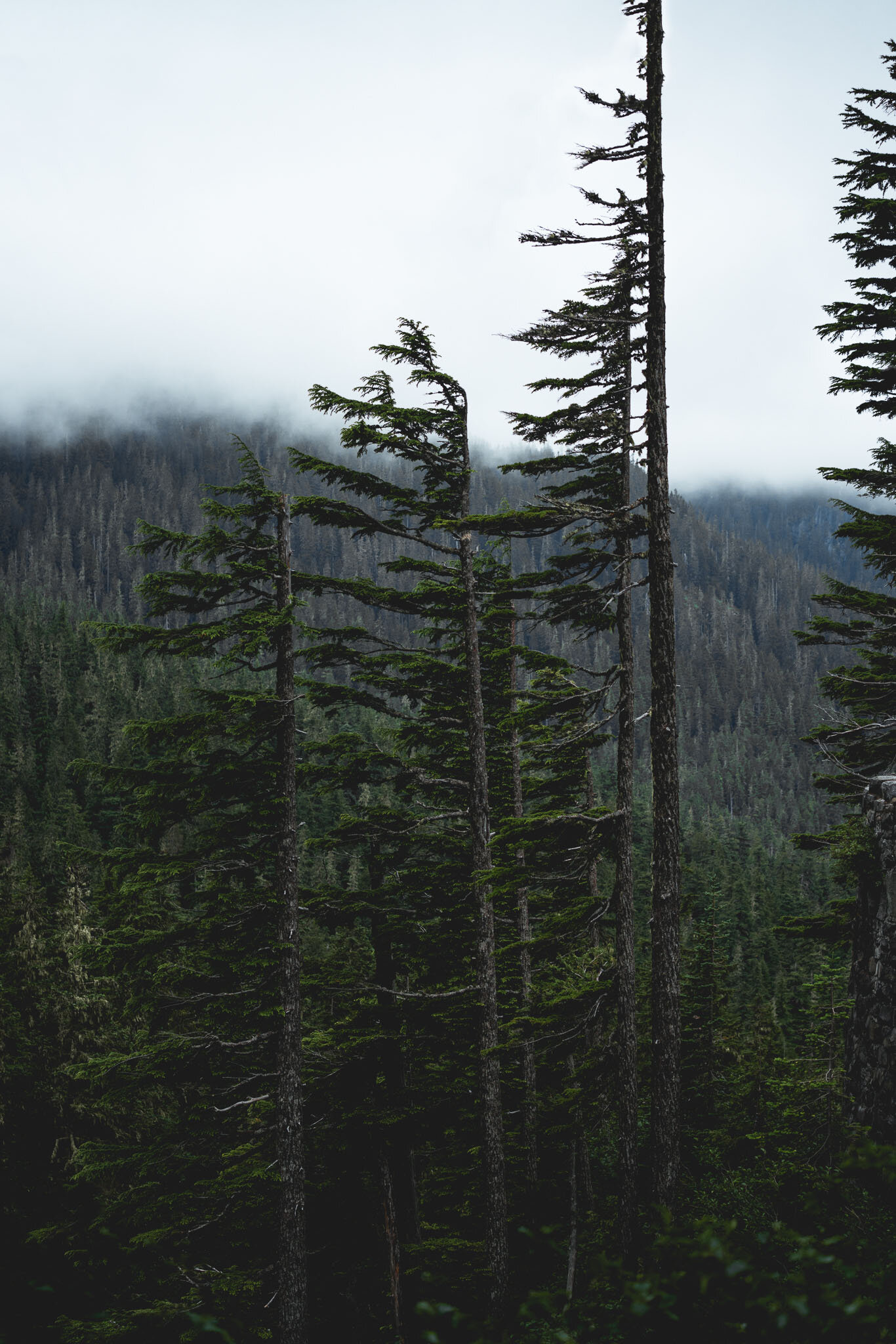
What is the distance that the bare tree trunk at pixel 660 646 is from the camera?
7840mm

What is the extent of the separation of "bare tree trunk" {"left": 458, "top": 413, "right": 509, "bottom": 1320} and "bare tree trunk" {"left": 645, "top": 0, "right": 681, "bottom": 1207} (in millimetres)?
2239

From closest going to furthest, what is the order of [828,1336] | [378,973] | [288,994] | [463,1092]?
[828,1336] → [288,994] → [463,1092] → [378,973]

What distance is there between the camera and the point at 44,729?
9131 cm

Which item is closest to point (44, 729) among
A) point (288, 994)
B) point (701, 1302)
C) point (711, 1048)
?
point (711, 1048)

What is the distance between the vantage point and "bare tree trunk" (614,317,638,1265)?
9.89m

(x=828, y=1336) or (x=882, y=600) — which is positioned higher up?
(x=882, y=600)

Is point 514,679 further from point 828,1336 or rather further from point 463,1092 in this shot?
point 828,1336

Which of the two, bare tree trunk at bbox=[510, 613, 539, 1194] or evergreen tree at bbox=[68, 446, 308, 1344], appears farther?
bare tree trunk at bbox=[510, 613, 539, 1194]

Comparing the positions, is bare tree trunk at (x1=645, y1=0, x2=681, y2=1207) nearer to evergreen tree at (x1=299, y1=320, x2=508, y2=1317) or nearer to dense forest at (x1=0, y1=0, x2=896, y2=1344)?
dense forest at (x1=0, y1=0, x2=896, y2=1344)

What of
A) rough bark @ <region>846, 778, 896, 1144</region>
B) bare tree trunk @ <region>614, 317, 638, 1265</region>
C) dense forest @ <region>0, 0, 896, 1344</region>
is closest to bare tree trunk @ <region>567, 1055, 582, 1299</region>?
dense forest @ <region>0, 0, 896, 1344</region>

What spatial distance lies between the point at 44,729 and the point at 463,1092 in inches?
3668

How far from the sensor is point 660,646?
819 cm

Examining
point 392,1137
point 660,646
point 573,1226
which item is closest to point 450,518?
point 660,646

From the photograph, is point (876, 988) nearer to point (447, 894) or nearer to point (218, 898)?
point (447, 894)
